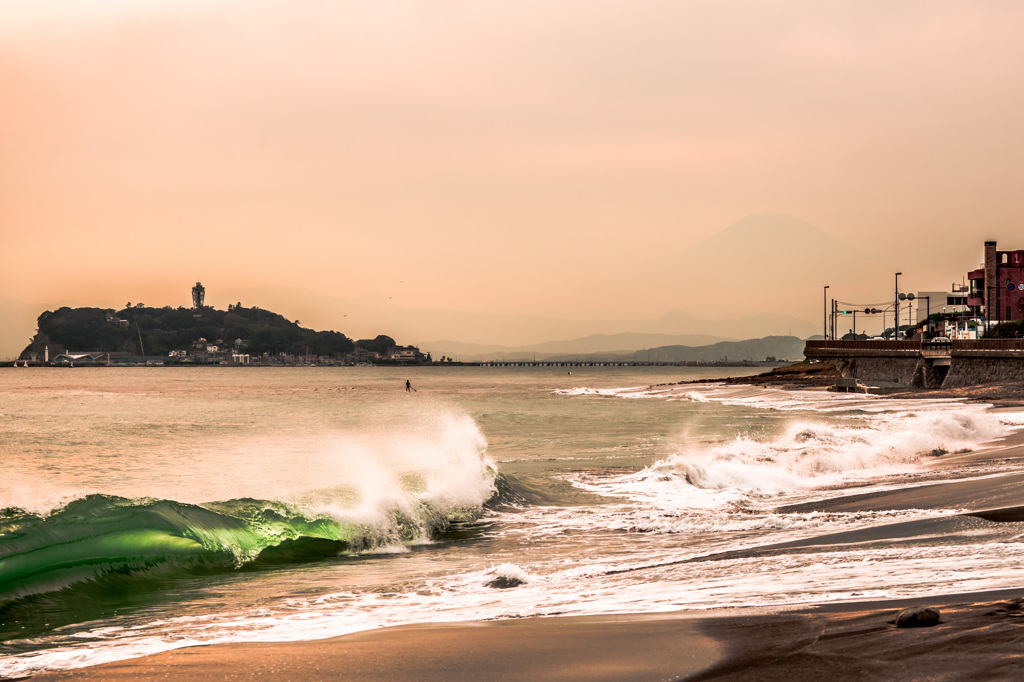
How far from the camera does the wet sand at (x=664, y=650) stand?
18.3ft

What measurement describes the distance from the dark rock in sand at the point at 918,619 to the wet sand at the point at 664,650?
0.27ft

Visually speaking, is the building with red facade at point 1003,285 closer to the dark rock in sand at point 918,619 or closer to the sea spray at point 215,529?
the sea spray at point 215,529

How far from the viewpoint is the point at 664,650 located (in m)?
6.39

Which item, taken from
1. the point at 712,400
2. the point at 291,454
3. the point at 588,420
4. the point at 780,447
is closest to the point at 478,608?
the point at 780,447

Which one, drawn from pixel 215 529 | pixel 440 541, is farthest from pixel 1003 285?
pixel 215 529

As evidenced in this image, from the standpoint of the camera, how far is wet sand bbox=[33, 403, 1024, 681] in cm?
557

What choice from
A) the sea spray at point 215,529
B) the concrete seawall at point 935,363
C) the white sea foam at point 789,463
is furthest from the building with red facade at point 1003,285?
the sea spray at point 215,529

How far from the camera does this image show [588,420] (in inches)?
1886

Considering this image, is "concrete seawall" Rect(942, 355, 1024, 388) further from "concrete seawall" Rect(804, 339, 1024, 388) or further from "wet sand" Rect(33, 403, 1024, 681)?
"wet sand" Rect(33, 403, 1024, 681)

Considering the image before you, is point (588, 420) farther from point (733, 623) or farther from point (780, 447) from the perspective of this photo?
point (733, 623)

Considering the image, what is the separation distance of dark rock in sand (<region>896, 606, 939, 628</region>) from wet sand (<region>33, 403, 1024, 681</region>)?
0.27 ft

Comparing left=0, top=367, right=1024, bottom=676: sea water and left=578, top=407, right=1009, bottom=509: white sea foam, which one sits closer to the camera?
left=0, top=367, right=1024, bottom=676: sea water

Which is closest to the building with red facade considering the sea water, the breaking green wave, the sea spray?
the sea water

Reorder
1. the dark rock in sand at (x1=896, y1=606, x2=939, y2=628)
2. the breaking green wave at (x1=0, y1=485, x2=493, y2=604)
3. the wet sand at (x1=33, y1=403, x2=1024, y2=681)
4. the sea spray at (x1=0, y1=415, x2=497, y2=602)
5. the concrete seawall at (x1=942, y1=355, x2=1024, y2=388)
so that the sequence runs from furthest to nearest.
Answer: the concrete seawall at (x1=942, y1=355, x2=1024, y2=388)
the sea spray at (x1=0, y1=415, x2=497, y2=602)
the breaking green wave at (x1=0, y1=485, x2=493, y2=604)
the dark rock in sand at (x1=896, y1=606, x2=939, y2=628)
the wet sand at (x1=33, y1=403, x2=1024, y2=681)
